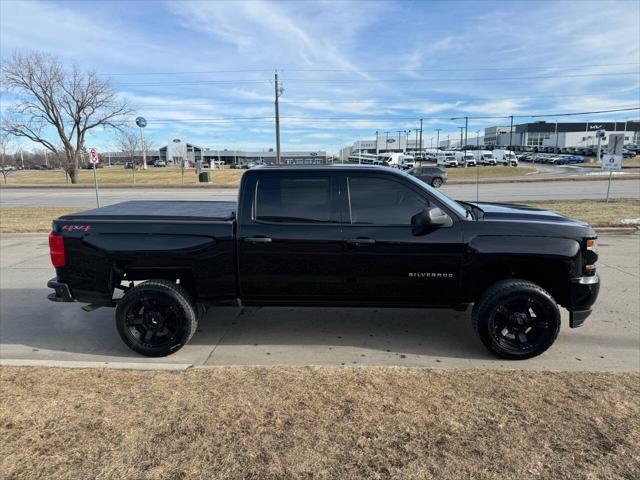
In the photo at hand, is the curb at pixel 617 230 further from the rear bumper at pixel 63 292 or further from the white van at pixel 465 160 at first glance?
the white van at pixel 465 160

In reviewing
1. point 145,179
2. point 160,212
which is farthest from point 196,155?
point 160,212

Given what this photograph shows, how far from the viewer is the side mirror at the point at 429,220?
3990 millimetres

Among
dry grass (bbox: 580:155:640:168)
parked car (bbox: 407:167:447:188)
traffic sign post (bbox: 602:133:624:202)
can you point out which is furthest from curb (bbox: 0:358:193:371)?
dry grass (bbox: 580:155:640:168)

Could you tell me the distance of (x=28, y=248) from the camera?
9805mm

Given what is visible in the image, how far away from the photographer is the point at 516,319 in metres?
4.11

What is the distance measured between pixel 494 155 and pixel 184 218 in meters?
76.9

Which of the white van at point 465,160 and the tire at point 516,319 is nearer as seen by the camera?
the tire at point 516,319

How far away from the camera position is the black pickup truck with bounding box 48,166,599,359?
13.5 ft

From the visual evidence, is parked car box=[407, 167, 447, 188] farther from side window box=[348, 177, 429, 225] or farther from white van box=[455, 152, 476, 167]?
white van box=[455, 152, 476, 167]

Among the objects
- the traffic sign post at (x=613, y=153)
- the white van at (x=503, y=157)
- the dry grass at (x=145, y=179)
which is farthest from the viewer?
the white van at (x=503, y=157)

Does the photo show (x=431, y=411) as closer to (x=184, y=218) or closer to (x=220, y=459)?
(x=220, y=459)

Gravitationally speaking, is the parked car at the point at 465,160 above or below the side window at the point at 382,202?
above

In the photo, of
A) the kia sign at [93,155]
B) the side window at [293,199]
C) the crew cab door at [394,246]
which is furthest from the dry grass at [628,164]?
the side window at [293,199]

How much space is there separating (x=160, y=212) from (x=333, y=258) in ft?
6.51
